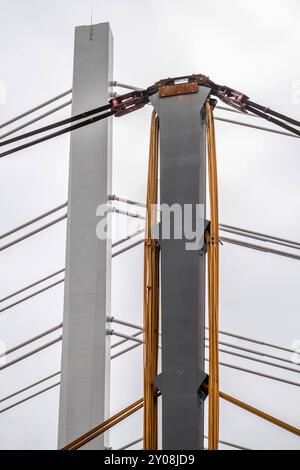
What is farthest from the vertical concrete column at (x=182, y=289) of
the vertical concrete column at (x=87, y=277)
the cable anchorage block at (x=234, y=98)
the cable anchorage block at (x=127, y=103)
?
the vertical concrete column at (x=87, y=277)

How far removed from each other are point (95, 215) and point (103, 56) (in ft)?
12.1

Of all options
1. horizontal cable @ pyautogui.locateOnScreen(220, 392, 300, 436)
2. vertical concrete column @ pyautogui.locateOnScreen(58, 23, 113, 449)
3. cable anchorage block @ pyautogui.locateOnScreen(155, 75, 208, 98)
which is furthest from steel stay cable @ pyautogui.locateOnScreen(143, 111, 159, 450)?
vertical concrete column @ pyautogui.locateOnScreen(58, 23, 113, 449)

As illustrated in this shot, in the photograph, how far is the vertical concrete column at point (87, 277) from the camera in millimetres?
20719

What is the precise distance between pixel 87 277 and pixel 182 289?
352 cm

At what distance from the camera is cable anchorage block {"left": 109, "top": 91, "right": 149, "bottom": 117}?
20.7 meters

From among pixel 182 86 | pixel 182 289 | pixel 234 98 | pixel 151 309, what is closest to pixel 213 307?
pixel 182 289

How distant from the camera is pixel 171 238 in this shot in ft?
60.8

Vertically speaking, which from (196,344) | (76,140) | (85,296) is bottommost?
(196,344)

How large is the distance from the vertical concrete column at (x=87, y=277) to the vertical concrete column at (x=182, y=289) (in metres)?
2.79

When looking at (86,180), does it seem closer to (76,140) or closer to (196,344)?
(76,140)

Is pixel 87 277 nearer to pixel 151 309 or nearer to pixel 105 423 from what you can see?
pixel 151 309

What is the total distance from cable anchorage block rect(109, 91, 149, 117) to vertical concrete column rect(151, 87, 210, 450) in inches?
57.5

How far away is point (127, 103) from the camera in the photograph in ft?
68.6
